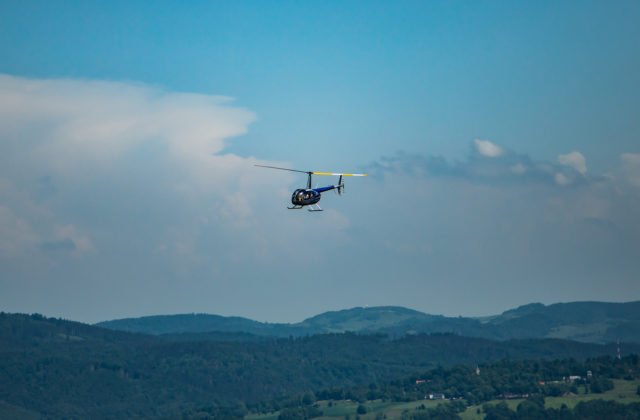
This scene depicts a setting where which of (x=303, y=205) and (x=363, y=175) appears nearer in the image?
(x=363, y=175)

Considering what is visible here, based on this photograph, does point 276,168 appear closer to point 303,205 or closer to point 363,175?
point 363,175

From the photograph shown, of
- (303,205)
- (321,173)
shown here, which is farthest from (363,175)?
(303,205)

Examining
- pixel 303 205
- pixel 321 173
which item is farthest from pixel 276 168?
pixel 303 205

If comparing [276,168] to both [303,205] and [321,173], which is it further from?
[303,205]

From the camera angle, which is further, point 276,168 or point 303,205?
point 303,205

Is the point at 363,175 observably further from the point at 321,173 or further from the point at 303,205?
the point at 303,205
